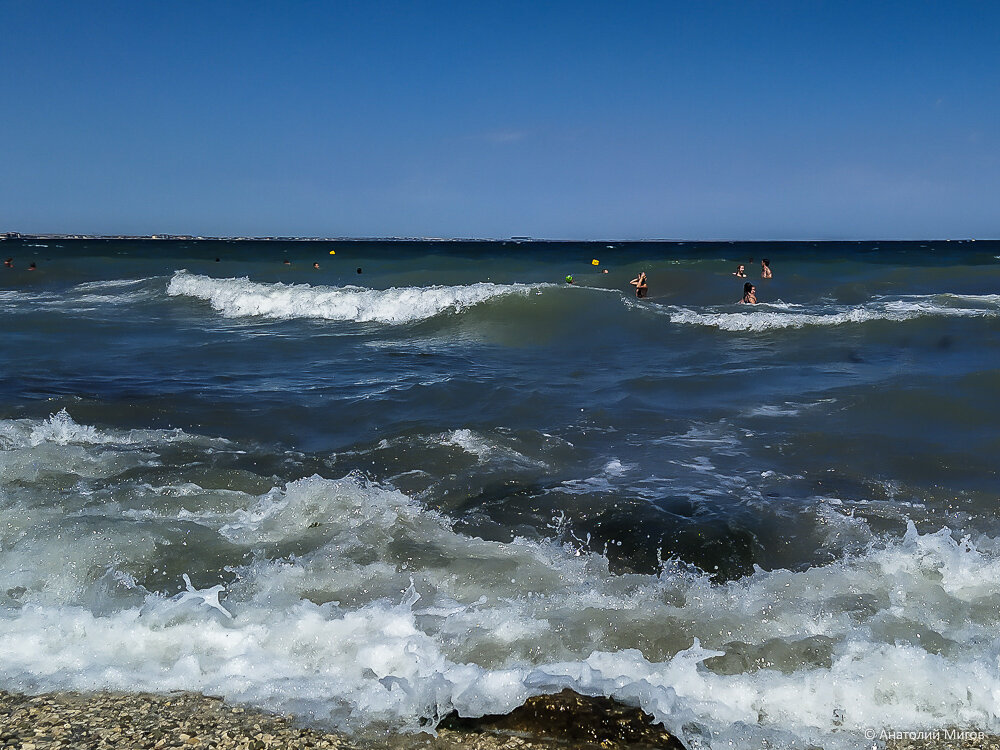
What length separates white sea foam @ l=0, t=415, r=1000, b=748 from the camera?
3133 millimetres

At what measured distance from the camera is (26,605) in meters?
3.88

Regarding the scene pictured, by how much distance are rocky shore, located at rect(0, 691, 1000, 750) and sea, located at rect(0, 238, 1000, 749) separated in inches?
3.2

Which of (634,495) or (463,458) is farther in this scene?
(463,458)

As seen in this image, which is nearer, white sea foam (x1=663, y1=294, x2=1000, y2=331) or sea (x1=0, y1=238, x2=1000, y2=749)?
sea (x1=0, y1=238, x2=1000, y2=749)

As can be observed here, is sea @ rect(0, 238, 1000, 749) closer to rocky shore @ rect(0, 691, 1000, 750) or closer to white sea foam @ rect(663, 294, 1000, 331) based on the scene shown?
rocky shore @ rect(0, 691, 1000, 750)

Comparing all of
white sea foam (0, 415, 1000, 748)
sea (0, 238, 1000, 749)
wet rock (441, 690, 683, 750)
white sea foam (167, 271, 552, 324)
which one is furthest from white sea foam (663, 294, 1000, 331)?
wet rock (441, 690, 683, 750)

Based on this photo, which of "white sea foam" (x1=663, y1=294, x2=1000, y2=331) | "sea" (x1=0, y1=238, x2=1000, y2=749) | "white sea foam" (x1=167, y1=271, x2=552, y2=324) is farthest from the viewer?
"white sea foam" (x1=167, y1=271, x2=552, y2=324)

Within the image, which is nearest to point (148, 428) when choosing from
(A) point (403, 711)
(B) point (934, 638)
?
(A) point (403, 711)

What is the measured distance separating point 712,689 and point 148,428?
21.5 ft

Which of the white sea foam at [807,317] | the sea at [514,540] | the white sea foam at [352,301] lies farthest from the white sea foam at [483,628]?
the white sea foam at [352,301]

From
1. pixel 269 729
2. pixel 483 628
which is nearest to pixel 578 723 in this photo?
pixel 483 628

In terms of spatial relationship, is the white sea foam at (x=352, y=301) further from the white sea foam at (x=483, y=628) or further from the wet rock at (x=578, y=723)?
the wet rock at (x=578, y=723)

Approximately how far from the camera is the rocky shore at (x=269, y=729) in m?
2.83

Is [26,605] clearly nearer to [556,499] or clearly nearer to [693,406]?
[556,499]
